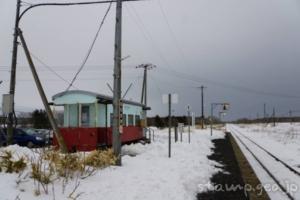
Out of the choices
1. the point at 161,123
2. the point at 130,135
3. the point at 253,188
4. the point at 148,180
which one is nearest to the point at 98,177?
the point at 148,180

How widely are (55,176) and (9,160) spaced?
42.0 inches

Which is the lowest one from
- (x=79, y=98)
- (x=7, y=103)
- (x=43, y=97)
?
(x=7, y=103)

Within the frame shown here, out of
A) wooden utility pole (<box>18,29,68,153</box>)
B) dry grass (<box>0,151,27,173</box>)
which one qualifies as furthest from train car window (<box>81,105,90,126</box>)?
dry grass (<box>0,151,27,173</box>)

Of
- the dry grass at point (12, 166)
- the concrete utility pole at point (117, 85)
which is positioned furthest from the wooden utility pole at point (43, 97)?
the dry grass at point (12, 166)

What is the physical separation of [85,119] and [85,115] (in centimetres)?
20

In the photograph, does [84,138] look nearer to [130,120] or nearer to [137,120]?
[130,120]

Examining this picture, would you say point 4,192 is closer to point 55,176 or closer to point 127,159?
point 55,176

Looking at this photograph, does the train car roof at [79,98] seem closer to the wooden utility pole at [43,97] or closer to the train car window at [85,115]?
the train car window at [85,115]

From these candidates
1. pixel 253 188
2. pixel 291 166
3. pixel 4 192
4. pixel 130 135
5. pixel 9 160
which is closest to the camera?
pixel 4 192

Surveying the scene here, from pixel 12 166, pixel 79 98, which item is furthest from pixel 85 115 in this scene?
pixel 12 166

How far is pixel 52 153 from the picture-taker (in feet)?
30.2

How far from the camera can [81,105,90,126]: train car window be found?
1900 cm

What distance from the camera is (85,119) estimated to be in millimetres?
19047

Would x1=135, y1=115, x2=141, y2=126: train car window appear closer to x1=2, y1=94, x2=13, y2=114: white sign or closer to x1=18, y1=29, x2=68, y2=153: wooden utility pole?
x1=2, y1=94, x2=13, y2=114: white sign
